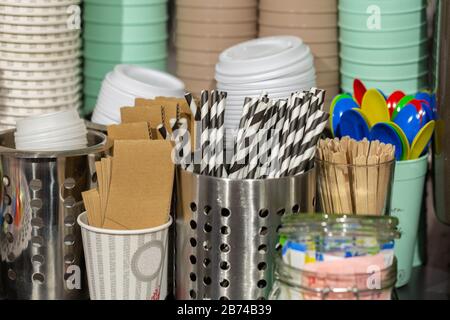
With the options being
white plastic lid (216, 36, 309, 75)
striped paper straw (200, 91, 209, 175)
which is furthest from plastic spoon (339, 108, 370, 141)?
striped paper straw (200, 91, 209, 175)

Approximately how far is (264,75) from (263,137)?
0.61ft

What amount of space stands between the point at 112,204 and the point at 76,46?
0.35m

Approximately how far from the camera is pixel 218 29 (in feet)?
4.25

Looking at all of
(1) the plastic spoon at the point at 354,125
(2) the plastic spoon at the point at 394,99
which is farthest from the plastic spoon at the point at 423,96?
(1) the plastic spoon at the point at 354,125

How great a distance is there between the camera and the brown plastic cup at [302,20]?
4.15 feet

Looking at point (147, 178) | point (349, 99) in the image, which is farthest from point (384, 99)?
point (147, 178)

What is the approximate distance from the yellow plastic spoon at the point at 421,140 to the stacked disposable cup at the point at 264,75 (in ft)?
0.53

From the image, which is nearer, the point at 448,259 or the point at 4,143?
the point at 4,143

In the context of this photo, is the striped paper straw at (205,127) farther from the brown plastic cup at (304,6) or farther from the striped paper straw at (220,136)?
the brown plastic cup at (304,6)

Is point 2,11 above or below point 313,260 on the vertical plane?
above

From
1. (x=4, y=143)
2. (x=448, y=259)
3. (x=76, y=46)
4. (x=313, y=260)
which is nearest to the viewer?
(x=313, y=260)
